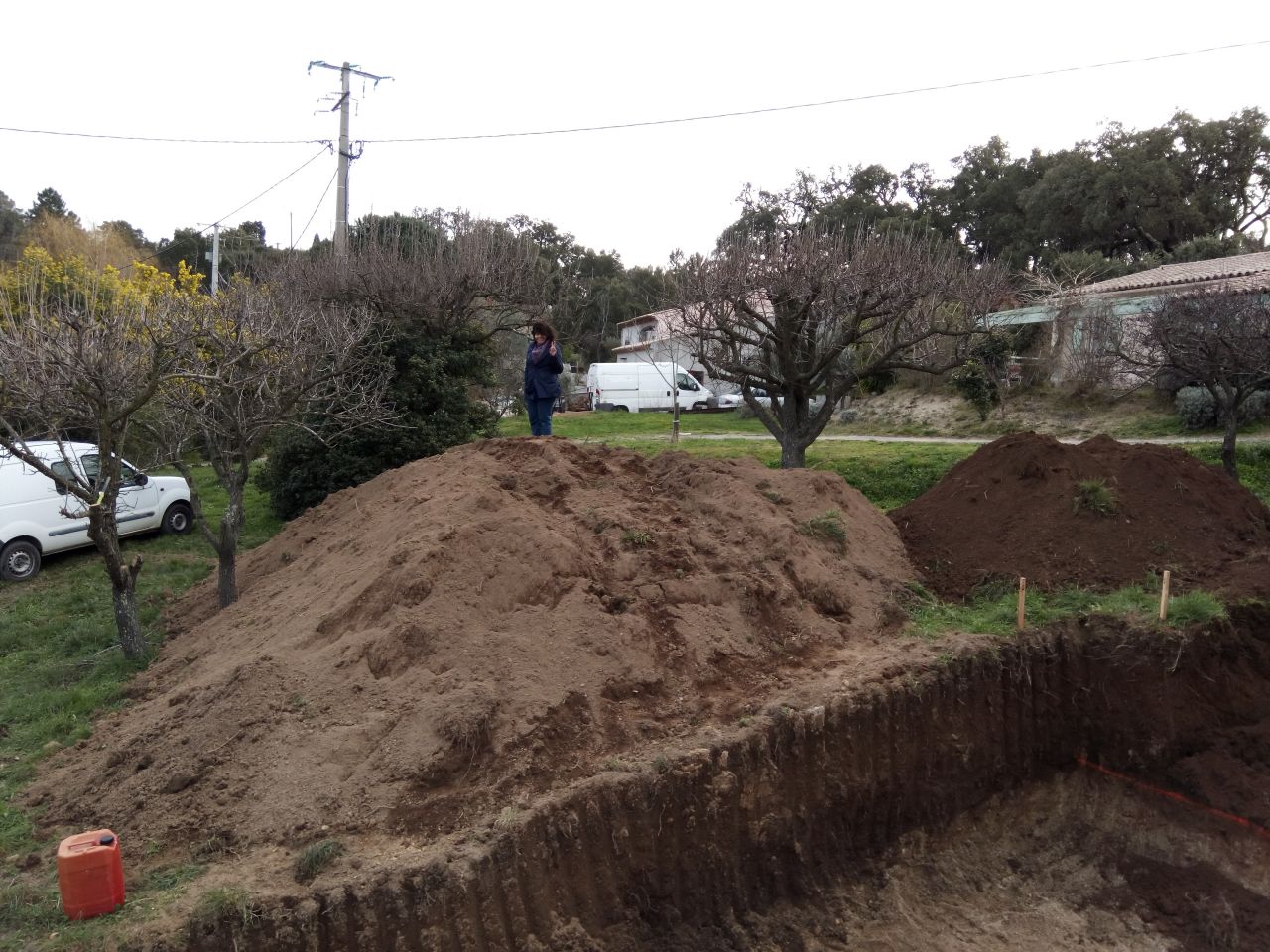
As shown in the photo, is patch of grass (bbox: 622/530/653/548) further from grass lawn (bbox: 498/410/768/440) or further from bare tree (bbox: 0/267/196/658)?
grass lawn (bbox: 498/410/768/440)

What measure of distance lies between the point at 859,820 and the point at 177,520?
1071 cm

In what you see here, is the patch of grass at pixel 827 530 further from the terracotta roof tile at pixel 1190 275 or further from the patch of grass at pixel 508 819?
the terracotta roof tile at pixel 1190 275

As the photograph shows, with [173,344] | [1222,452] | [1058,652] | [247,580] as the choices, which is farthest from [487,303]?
[1222,452]

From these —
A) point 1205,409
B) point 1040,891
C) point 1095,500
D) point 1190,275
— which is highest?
point 1190,275

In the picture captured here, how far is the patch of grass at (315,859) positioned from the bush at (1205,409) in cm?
1591

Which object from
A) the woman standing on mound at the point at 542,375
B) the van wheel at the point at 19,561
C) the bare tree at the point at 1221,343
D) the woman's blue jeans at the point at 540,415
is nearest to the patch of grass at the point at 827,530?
the woman standing on mound at the point at 542,375

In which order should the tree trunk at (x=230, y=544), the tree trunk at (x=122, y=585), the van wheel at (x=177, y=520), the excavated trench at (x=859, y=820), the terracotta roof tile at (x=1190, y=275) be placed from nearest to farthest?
the excavated trench at (x=859, y=820) → the tree trunk at (x=122, y=585) → the tree trunk at (x=230, y=544) → the van wheel at (x=177, y=520) → the terracotta roof tile at (x=1190, y=275)

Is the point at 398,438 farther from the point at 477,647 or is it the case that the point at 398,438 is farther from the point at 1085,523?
the point at 1085,523

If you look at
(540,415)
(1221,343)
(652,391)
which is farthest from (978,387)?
(652,391)

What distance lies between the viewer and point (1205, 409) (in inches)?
607

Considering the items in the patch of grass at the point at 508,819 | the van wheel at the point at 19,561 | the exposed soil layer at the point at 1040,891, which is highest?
the van wheel at the point at 19,561

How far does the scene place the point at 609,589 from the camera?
6.14 meters

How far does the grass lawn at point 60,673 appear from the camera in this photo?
3869 mm

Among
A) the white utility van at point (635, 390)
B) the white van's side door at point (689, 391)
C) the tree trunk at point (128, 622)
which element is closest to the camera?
the tree trunk at point (128, 622)
